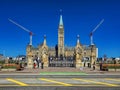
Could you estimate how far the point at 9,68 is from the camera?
43219 millimetres

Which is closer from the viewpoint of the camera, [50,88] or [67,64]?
[50,88]

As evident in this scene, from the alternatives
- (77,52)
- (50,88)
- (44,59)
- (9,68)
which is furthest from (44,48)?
(50,88)

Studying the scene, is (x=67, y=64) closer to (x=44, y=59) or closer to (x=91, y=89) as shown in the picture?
(x=44, y=59)

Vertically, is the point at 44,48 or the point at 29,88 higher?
the point at 44,48

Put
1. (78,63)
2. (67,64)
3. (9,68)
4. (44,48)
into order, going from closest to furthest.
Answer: (9,68) < (78,63) < (44,48) < (67,64)

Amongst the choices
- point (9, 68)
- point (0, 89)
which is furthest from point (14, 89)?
point (9, 68)

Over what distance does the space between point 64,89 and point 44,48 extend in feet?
155

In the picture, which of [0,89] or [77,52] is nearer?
[0,89]

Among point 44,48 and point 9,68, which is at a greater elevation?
point 44,48

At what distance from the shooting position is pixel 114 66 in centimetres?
4409

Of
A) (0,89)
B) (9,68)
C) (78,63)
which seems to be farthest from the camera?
(78,63)

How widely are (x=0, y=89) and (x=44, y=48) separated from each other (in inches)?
1871

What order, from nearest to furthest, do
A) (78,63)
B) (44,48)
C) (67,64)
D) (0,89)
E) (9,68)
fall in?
1. (0,89)
2. (9,68)
3. (78,63)
4. (44,48)
5. (67,64)

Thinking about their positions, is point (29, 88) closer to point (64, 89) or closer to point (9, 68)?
point (64, 89)
